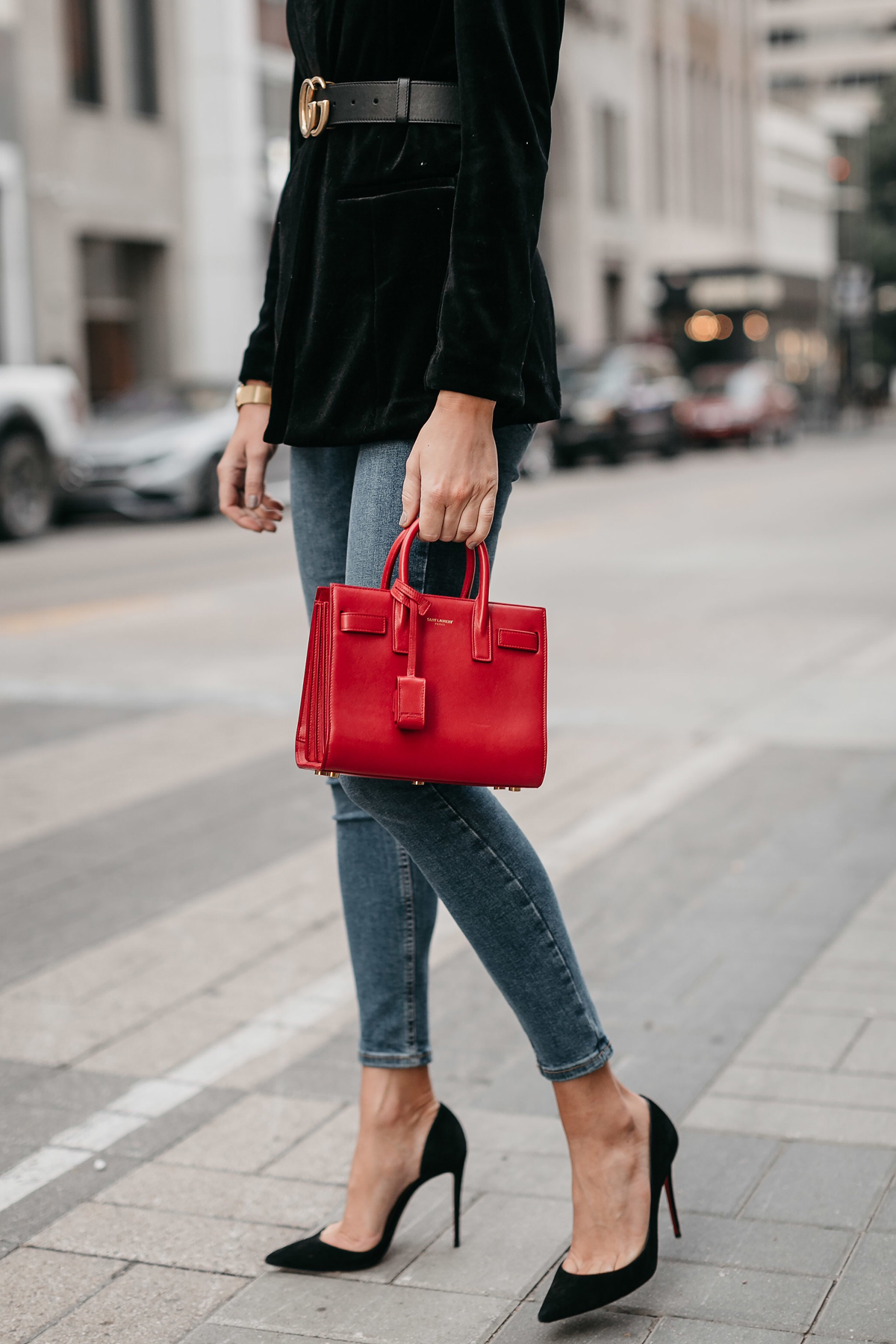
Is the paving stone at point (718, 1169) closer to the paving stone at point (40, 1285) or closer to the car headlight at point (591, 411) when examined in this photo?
the paving stone at point (40, 1285)

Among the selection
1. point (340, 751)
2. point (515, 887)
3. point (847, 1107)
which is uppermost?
point (340, 751)

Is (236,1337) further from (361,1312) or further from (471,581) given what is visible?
(471,581)

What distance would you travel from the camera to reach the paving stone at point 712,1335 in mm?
2311

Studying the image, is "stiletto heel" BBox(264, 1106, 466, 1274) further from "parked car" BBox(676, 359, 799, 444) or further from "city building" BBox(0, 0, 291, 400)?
"parked car" BBox(676, 359, 799, 444)

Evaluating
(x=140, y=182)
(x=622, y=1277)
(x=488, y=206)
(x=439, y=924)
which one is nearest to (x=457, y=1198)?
(x=622, y=1277)

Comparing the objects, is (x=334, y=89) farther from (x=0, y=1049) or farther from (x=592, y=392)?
(x=592, y=392)

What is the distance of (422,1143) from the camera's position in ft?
8.42

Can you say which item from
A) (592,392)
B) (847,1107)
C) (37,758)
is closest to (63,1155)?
(847,1107)

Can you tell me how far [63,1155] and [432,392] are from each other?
1467 mm

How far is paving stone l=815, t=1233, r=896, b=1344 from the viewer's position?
2.33 m

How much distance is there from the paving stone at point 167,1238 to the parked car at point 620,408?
25453 mm

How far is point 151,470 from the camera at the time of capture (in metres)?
18.7

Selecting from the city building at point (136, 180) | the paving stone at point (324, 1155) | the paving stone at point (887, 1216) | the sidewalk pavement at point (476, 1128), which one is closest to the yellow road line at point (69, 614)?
the sidewalk pavement at point (476, 1128)

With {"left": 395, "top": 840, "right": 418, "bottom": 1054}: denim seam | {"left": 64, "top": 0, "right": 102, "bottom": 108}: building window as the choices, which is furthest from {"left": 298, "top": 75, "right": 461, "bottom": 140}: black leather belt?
{"left": 64, "top": 0, "right": 102, "bottom": 108}: building window
